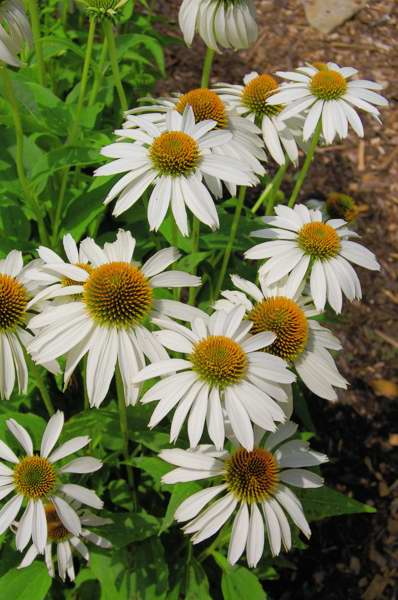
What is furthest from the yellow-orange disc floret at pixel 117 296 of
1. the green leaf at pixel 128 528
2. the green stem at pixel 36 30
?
the green stem at pixel 36 30

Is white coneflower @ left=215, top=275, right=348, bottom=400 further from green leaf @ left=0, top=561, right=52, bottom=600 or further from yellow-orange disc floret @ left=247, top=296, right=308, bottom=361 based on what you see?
green leaf @ left=0, top=561, right=52, bottom=600

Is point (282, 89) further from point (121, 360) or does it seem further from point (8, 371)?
point (8, 371)

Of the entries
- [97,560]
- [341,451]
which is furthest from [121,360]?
[341,451]

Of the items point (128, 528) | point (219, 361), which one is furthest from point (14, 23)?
point (128, 528)

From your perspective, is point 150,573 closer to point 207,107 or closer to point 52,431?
point 52,431

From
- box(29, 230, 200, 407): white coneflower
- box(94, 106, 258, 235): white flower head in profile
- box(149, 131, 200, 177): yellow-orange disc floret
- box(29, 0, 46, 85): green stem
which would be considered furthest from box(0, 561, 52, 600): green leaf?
box(29, 0, 46, 85): green stem

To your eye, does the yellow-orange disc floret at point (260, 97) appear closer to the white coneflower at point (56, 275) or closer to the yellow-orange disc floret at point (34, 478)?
the white coneflower at point (56, 275)
